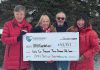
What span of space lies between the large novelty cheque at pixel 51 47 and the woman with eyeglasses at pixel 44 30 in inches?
3.1

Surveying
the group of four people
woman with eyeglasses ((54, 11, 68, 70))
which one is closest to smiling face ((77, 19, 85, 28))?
the group of four people

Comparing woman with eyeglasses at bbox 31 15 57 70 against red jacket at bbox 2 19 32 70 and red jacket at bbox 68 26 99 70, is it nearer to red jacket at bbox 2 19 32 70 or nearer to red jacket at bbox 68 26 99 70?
red jacket at bbox 2 19 32 70

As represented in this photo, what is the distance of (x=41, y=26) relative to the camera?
6797 mm

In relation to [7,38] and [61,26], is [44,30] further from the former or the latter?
[7,38]

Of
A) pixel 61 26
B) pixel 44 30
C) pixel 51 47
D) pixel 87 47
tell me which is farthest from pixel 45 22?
pixel 87 47

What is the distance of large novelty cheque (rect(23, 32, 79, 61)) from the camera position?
6923mm

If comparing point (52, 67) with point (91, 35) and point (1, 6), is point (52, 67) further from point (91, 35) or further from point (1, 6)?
point (1, 6)

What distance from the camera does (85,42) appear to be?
6.81 meters

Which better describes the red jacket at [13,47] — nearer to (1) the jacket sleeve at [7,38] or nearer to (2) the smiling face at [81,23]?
(1) the jacket sleeve at [7,38]

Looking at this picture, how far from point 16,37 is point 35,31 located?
0.41m

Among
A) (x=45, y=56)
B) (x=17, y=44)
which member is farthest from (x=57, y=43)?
(x=17, y=44)

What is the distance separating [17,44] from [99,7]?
382cm

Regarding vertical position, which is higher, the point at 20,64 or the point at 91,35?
the point at 91,35

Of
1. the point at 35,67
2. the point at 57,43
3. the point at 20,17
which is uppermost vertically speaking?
the point at 20,17
